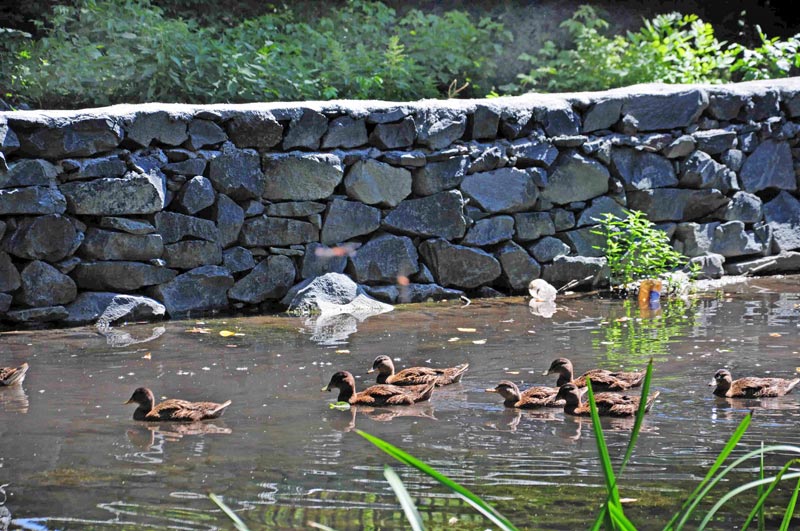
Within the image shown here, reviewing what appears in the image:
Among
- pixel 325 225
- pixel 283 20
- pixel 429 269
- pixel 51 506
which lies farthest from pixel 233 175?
pixel 51 506

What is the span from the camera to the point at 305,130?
378 inches

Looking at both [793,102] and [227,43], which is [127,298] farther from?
[793,102]

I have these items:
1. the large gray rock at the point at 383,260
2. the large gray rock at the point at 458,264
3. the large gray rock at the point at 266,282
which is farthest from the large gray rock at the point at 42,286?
the large gray rock at the point at 458,264

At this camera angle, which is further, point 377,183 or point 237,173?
point 377,183

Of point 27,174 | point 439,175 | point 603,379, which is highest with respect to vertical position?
point 439,175

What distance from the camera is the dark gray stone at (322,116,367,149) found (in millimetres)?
9711

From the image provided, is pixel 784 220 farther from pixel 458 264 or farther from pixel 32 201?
pixel 32 201

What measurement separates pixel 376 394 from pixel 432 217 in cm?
414

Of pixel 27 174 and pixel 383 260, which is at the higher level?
pixel 27 174

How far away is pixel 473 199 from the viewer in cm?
1025

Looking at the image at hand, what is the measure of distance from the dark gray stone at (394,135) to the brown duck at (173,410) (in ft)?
14.7

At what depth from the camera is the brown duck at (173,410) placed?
19.0ft

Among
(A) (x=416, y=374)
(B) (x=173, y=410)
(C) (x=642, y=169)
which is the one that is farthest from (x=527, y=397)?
(C) (x=642, y=169)

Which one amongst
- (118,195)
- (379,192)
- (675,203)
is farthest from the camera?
(675,203)
